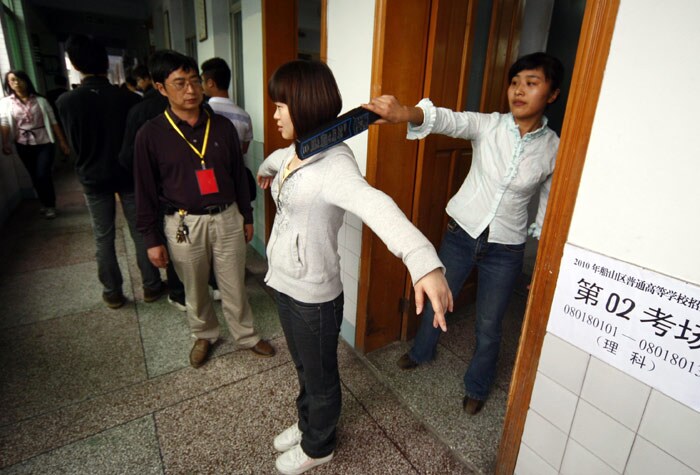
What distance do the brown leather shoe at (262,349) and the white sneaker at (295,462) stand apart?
0.77m

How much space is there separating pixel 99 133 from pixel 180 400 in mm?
1745

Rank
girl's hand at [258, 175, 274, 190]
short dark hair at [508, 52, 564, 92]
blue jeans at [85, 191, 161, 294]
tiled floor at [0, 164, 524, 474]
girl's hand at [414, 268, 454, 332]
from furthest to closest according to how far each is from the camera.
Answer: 1. blue jeans at [85, 191, 161, 294]
2. girl's hand at [258, 175, 274, 190]
3. tiled floor at [0, 164, 524, 474]
4. short dark hair at [508, 52, 564, 92]
5. girl's hand at [414, 268, 454, 332]

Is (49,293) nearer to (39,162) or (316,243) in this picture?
(39,162)

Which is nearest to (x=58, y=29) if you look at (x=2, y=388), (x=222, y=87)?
(x=222, y=87)

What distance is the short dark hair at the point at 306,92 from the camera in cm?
115

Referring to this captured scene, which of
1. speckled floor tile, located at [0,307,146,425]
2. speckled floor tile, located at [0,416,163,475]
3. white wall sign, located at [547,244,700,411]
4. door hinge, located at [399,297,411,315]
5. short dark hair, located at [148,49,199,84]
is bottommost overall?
speckled floor tile, located at [0,416,163,475]

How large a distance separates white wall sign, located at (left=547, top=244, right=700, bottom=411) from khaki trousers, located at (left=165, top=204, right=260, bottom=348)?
1.61 m

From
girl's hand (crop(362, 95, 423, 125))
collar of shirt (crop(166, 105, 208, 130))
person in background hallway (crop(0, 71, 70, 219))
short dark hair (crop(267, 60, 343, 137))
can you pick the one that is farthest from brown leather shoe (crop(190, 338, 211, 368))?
person in background hallway (crop(0, 71, 70, 219))

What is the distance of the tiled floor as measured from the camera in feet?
5.49

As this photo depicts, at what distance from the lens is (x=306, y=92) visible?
1145 millimetres

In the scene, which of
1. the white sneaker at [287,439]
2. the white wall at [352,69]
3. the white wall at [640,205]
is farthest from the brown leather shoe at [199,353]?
the white wall at [640,205]

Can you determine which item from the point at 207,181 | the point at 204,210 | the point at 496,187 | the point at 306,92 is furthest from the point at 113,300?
the point at 496,187

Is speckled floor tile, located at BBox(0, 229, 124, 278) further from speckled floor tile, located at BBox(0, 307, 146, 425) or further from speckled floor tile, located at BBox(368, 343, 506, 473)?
speckled floor tile, located at BBox(368, 343, 506, 473)

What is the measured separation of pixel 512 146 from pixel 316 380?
1293 mm
